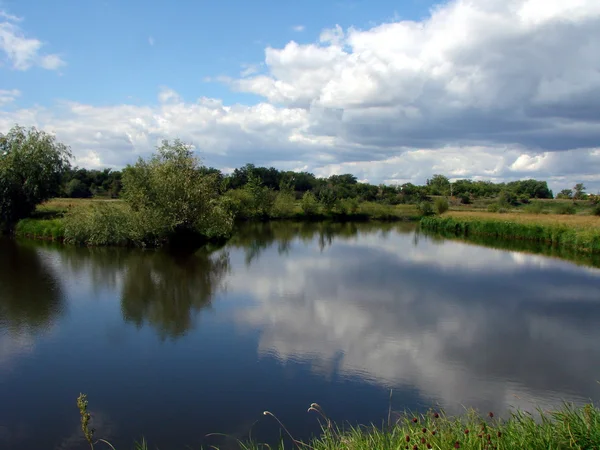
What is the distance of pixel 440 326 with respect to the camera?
1102 centimetres

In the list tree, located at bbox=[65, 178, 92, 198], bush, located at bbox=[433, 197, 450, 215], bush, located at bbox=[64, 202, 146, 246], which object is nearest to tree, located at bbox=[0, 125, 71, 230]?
bush, located at bbox=[64, 202, 146, 246]

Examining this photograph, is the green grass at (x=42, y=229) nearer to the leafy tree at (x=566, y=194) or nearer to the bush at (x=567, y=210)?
the bush at (x=567, y=210)

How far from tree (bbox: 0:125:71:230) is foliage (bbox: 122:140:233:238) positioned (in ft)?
20.5

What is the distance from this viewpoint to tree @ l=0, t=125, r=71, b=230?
27828 millimetres

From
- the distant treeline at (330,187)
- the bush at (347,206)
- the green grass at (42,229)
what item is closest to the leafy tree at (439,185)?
the distant treeline at (330,187)

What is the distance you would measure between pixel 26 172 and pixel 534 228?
36099mm

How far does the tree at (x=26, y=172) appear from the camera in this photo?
2783 cm

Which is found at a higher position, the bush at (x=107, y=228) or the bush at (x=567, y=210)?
the bush at (x=567, y=210)

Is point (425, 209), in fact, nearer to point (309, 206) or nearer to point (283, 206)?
point (309, 206)

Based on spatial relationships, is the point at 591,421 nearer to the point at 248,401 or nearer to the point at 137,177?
the point at 248,401

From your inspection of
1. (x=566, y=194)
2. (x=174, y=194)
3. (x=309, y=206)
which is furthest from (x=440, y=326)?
(x=566, y=194)

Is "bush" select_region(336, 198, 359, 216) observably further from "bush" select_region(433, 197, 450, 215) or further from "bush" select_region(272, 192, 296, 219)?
"bush" select_region(433, 197, 450, 215)

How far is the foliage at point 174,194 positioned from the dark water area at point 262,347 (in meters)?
6.51

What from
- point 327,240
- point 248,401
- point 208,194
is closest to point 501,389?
point 248,401
